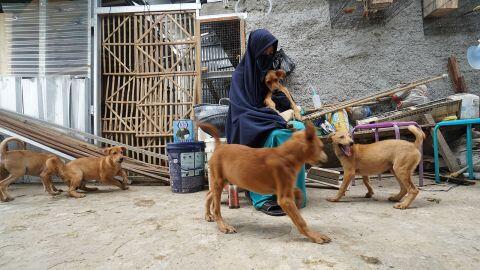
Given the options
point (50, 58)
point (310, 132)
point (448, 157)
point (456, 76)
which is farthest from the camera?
point (50, 58)

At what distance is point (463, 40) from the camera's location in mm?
6105

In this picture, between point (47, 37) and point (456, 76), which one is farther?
point (47, 37)

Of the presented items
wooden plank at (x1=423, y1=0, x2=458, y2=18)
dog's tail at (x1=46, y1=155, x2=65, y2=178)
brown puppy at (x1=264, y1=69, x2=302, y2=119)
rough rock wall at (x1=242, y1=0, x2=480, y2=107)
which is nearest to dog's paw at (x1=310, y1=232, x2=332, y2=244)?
brown puppy at (x1=264, y1=69, x2=302, y2=119)

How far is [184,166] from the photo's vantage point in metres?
4.57

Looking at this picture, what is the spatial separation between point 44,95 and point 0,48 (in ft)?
5.42

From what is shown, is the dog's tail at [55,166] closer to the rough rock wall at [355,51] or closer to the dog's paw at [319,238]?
the dog's paw at [319,238]

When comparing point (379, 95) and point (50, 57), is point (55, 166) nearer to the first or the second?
point (50, 57)

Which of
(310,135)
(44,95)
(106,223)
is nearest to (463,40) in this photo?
(310,135)

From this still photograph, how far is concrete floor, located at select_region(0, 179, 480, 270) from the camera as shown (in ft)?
6.31

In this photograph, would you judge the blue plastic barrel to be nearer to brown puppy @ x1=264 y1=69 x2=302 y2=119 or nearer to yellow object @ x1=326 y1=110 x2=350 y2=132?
brown puppy @ x1=264 y1=69 x2=302 y2=119

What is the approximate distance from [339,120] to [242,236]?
158 inches

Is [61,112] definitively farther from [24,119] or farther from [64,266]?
[64,266]

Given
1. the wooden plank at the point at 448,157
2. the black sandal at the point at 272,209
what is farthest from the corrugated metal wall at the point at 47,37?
the wooden plank at the point at 448,157

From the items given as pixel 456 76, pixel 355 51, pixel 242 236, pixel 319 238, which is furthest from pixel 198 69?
pixel 456 76
